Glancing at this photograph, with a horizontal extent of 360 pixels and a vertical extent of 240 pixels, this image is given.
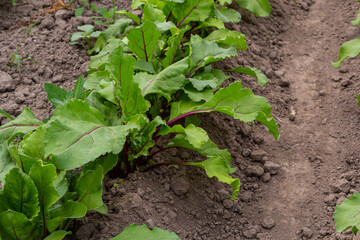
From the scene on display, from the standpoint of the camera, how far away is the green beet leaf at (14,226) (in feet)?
7.00

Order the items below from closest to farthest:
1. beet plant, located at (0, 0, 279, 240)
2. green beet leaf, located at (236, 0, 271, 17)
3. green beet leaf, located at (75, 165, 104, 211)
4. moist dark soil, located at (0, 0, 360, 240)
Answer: beet plant, located at (0, 0, 279, 240)
green beet leaf, located at (75, 165, 104, 211)
moist dark soil, located at (0, 0, 360, 240)
green beet leaf, located at (236, 0, 271, 17)

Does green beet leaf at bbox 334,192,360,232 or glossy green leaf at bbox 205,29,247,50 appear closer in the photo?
green beet leaf at bbox 334,192,360,232

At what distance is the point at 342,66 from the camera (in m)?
4.18

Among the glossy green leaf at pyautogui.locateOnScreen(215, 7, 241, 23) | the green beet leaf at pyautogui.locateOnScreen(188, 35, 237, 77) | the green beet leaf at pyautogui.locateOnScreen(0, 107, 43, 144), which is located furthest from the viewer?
the glossy green leaf at pyautogui.locateOnScreen(215, 7, 241, 23)

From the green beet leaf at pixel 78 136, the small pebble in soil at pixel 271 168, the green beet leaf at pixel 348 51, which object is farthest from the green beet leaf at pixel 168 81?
the green beet leaf at pixel 348 51

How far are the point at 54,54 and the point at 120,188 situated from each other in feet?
4.88

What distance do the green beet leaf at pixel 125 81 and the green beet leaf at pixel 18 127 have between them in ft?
1.71

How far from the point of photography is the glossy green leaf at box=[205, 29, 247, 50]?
330 centimetres

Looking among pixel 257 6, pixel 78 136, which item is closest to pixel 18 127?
pixel 78 136

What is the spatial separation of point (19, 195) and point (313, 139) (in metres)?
2.23

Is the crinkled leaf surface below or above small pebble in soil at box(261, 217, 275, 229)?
above

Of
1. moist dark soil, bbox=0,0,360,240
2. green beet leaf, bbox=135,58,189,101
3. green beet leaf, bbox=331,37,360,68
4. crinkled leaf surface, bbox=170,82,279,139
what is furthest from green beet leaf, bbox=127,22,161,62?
green beet leaf, bbox=331,37,360,68

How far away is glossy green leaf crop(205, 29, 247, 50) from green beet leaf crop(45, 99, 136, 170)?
119 centimetres

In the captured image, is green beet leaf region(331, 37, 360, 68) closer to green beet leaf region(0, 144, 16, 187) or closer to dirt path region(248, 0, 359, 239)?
dirt path region(248, 0, 359, 239)
